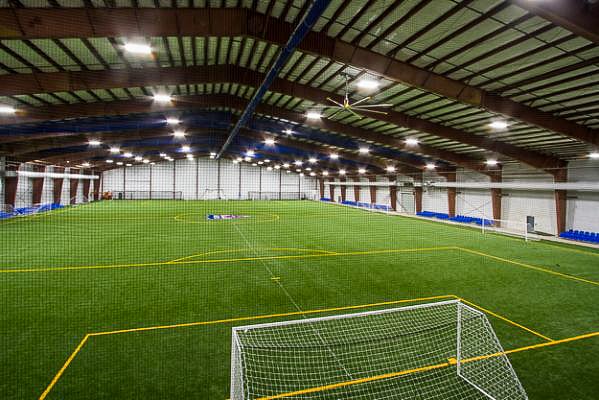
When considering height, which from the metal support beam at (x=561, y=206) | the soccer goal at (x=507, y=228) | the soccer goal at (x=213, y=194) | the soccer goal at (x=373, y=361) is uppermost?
the soccer goal at (x=213, y=194)

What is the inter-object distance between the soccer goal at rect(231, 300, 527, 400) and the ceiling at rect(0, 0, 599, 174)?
715cm

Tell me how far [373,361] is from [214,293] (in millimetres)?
5066

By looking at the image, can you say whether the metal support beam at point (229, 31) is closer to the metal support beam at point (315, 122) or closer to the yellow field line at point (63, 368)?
the metal support beam at point (315, 122)

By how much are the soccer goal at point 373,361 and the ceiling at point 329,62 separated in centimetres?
715

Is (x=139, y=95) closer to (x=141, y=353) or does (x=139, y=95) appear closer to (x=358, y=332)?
(x=141, y=353)

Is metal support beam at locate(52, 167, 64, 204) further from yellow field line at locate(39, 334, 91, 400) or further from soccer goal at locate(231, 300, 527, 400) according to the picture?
soccer goal at locate(231, 300, 527, 400)

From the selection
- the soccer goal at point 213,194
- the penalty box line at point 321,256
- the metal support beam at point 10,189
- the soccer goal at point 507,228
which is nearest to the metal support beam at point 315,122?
the soccer goal at point 507,228

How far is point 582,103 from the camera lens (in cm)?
1248

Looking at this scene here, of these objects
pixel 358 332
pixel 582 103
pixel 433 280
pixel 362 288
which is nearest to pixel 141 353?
pixel 358 332

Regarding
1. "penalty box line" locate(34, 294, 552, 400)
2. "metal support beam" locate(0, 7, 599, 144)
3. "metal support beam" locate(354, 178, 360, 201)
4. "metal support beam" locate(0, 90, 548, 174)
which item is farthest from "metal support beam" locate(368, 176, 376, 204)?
"penalty box line" locate(34, 294, 552, 400)

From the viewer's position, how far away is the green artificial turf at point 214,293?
4914mm

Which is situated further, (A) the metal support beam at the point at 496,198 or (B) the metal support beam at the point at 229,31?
(A) the metal support beam at the point at 496,198

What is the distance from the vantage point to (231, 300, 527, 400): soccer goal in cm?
448

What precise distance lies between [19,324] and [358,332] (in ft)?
23.6
